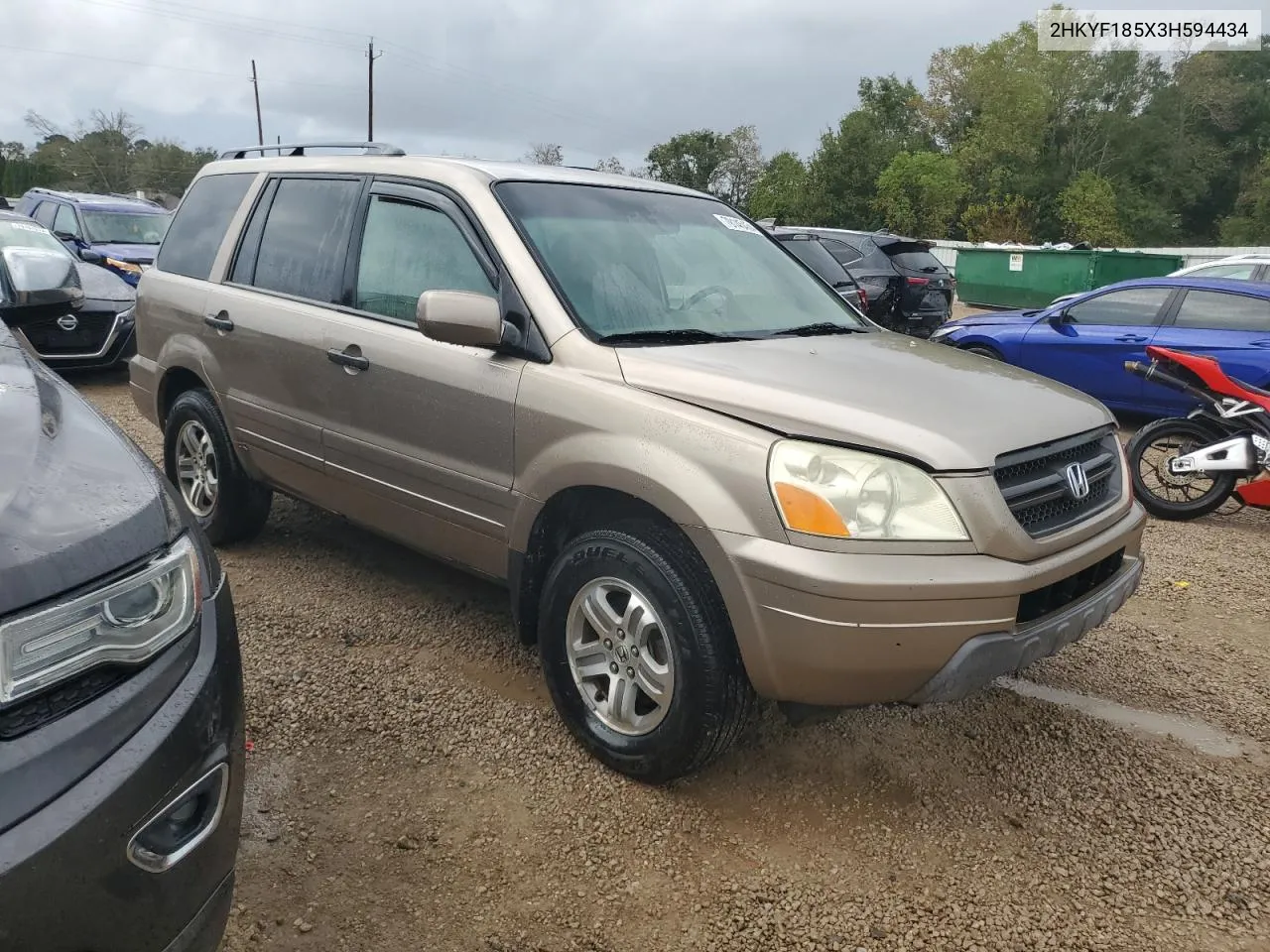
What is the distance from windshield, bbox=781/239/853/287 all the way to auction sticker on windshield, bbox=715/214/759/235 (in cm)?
613

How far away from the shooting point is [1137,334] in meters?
8.52

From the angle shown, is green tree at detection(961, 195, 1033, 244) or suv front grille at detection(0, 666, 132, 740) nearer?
suv front grille at detection(0, 666, 132, 740)

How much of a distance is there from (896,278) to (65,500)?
37.0 feet

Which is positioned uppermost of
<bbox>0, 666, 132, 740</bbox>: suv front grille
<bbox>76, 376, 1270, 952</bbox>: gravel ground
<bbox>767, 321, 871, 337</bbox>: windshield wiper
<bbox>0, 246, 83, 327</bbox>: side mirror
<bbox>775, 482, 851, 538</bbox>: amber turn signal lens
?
<bbox>0, 246, 83, 327</bbox>: side mirror

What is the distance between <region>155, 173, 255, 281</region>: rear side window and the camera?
4473 millimetres

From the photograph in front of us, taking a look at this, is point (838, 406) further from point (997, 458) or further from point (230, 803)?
point (230, 803)

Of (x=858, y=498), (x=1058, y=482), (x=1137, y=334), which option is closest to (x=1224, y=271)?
(x=1137, y=334)

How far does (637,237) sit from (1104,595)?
6.38 feet

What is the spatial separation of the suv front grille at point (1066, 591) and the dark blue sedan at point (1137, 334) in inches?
239

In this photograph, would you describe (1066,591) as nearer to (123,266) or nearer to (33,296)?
(33,296)

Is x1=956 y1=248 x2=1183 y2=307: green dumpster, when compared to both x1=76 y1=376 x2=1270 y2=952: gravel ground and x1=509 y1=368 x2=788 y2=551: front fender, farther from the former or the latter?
x1=509 y1=368 x2=788 y2=551: front fender

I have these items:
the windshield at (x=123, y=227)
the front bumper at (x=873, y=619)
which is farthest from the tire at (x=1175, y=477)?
the windshield at (x=123, y=227)

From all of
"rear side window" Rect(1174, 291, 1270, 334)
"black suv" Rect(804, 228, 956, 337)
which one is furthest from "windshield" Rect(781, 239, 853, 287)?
"rear side window" Rect(1174, 291, 1270, 334)

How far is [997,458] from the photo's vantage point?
98.0 inches
